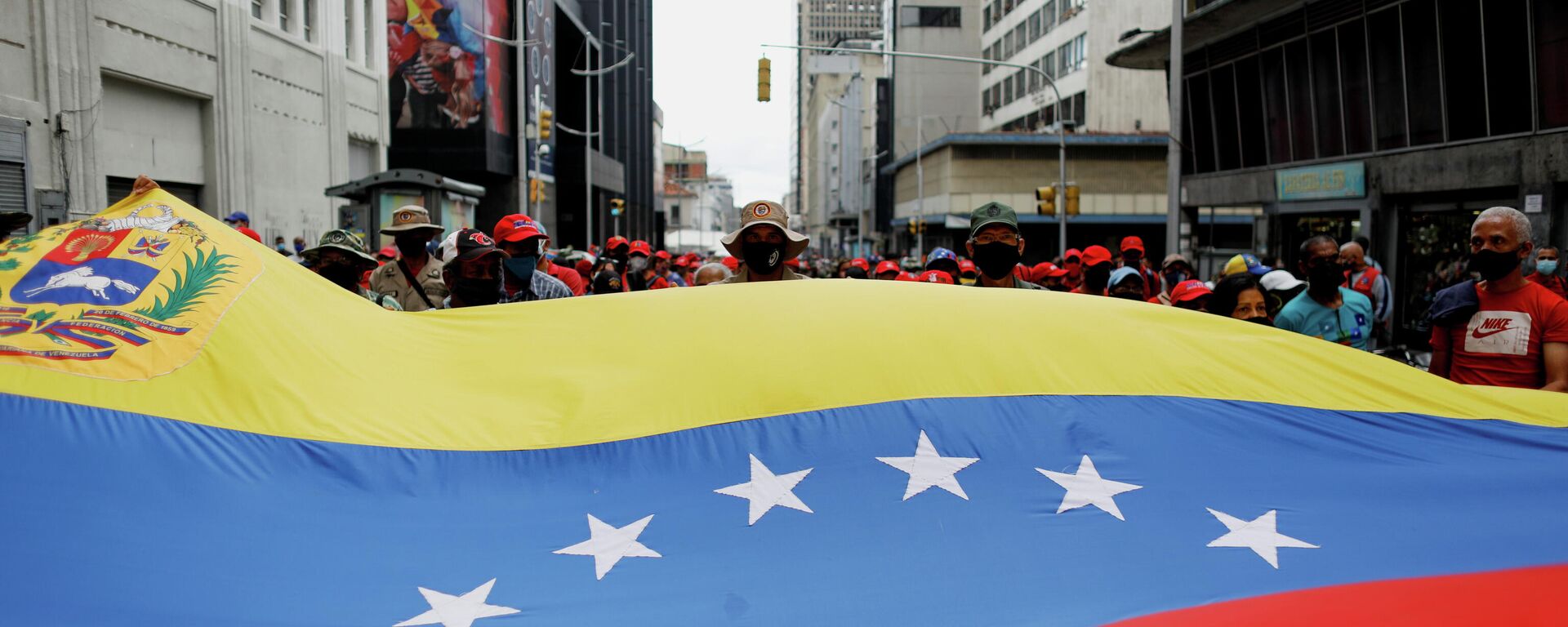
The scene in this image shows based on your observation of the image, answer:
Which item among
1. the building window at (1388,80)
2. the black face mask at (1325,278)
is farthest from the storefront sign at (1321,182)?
the black face mask at (1325,278)

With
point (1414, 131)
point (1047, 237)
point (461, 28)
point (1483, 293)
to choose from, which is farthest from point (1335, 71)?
point (1047, 237)

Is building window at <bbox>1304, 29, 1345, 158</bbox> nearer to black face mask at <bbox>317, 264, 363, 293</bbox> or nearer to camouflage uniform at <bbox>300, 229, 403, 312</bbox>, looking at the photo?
camouflage uniform at <bbox>300, 229, 403, 312</bbox>

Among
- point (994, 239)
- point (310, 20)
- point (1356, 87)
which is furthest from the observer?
point (310, 20)

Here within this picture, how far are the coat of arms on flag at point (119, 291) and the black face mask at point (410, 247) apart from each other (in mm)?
3083

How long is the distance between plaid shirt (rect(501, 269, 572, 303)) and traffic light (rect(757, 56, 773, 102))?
19642 millimetres

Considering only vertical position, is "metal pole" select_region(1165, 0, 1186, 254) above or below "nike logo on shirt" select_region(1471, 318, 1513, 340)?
above

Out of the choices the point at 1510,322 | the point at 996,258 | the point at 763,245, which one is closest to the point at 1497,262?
the point at 1510,322

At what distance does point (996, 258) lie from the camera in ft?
20.7

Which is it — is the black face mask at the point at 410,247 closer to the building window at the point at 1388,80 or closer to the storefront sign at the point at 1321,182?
the building window at the point at 1388,80

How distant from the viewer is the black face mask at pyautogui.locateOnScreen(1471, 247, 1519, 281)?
5340 mm

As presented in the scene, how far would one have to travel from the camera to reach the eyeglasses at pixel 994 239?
Result: 6309mm

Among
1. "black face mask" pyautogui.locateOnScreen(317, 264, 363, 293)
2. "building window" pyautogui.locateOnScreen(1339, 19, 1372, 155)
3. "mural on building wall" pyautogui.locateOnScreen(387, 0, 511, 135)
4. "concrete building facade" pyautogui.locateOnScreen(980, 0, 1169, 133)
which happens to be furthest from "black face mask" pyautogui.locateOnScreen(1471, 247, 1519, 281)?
"concrete building facade" pyautogui.locateOnScreen(980, 0, 1169, 133)

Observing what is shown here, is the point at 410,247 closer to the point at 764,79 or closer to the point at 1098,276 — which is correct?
the point at 1098,276

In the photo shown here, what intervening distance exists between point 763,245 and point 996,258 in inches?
51.4
